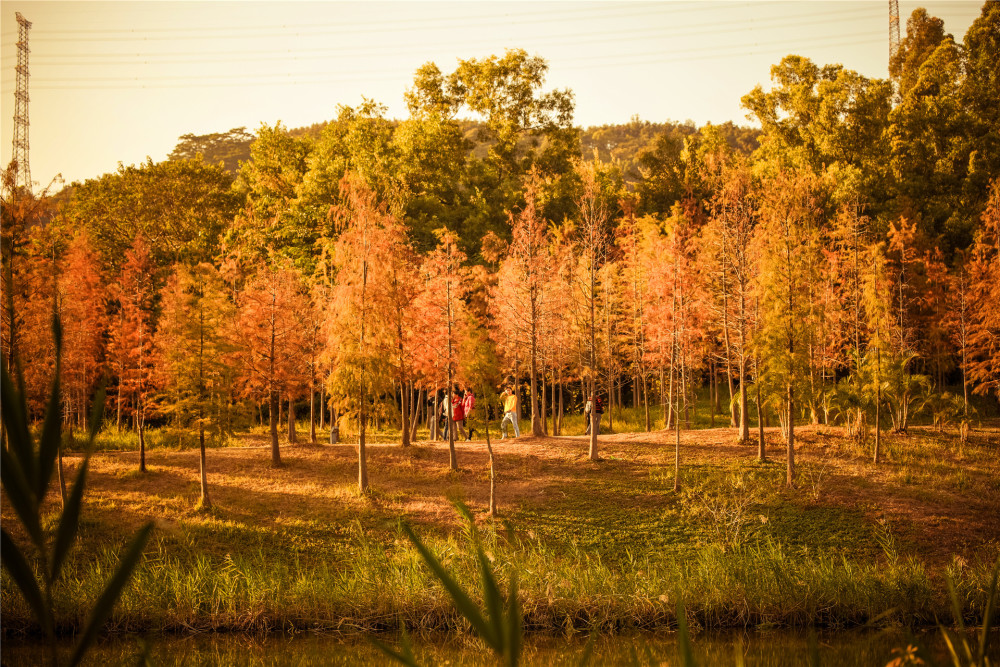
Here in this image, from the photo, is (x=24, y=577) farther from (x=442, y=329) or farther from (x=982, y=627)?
(x=442, y=329)

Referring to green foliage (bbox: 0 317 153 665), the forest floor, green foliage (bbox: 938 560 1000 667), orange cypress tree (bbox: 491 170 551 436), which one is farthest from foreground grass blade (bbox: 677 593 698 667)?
orange cypress tree (bbox: 491 170 551 436)

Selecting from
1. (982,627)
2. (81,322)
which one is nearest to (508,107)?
(81,322)

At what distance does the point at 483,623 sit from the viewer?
108 centimetres

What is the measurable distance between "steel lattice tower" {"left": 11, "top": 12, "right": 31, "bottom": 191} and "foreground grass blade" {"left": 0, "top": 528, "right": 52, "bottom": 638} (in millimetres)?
11575

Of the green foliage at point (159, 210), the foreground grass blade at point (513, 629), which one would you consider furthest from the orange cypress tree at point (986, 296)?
the green foliage at point (159, 210)

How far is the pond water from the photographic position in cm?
1199

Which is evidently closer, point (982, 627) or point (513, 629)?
point (513, 629)

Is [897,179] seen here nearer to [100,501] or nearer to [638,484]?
[638,484]

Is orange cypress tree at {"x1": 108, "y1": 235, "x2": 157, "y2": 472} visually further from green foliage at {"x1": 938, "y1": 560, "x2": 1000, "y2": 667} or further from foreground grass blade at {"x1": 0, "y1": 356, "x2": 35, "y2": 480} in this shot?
foreground grass blade at {"x1": 0, "y1": 356, "x2": 35, "y2": 480}

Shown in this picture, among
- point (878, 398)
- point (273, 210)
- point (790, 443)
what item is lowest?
point (790, 443)

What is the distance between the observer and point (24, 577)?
1.15 m

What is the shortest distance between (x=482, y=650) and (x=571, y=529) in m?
6.36

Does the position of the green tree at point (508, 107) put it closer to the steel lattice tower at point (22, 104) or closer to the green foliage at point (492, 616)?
the steel lattice tower at point (22, 104)

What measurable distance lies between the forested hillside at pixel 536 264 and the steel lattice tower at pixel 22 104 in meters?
1.44
